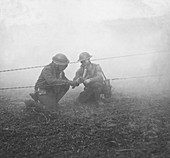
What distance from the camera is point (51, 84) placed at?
19.5 feet

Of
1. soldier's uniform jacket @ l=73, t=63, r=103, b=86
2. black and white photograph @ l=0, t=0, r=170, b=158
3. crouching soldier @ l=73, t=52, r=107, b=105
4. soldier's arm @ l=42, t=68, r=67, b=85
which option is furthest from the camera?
soldier's uniform jacket @ l=73, t=63, r=103, b=86

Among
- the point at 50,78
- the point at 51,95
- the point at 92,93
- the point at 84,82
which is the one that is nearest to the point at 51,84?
the point at 50,78

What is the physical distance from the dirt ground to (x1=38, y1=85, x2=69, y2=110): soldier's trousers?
234mm

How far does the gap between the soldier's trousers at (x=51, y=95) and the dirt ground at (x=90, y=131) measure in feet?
0.77

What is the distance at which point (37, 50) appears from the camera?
49.2 feet

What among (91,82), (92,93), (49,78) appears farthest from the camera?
(92,93)

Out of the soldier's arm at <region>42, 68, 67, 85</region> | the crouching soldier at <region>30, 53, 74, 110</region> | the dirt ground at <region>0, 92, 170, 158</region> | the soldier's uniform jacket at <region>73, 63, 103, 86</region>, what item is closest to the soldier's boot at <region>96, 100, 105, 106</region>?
the dirt ground at <region>0, 92, 170, 158</region>

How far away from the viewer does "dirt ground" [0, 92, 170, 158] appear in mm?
3543

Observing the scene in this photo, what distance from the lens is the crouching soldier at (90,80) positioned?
20.4ft

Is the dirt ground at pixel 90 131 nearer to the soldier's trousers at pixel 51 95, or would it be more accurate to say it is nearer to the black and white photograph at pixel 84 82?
the black and white photograph at pixel 84 82

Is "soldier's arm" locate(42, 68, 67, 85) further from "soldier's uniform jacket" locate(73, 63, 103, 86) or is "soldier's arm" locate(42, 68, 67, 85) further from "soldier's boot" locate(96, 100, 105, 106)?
"soldier's boot" locate(96, 100, 105, 106)

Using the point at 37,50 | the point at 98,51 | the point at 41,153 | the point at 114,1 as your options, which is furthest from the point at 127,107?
the point at 114,1

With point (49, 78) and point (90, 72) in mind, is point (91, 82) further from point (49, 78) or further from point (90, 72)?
point (49, 78)

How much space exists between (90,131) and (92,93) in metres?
2.16
